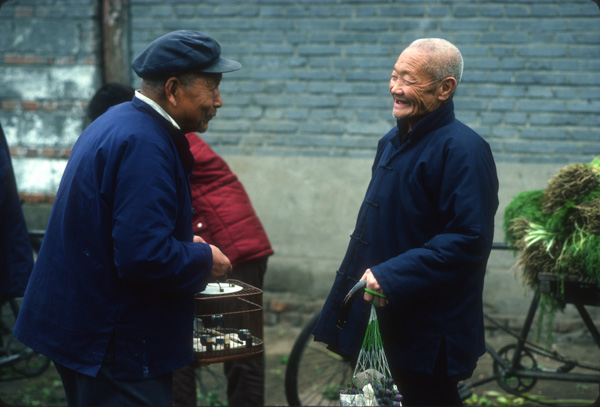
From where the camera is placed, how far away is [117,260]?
2.40 metres

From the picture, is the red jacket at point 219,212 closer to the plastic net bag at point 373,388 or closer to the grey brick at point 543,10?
the plastic net bag at point 373,388

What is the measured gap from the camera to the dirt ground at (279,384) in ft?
16.4

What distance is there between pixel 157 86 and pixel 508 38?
4.09 metres

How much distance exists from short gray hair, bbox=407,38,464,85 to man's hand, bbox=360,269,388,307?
82 cm

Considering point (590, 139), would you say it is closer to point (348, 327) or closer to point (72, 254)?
point (348, 327)

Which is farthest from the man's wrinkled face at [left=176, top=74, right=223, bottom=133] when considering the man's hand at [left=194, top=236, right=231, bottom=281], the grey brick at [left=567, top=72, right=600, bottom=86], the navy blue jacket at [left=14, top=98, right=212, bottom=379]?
the grey brick at [left=567, top=72, right=600, bottom=86]

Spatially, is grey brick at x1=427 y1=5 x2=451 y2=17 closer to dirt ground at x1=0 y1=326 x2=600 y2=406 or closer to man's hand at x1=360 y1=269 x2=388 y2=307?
dirt ground at x1=0 y1=326 x2=600 y2=406

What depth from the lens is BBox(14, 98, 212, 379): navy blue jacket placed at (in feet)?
7.88

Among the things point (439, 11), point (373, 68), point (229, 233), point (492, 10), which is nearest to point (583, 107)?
point (492, 10)

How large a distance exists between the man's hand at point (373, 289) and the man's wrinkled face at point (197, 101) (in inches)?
32.4

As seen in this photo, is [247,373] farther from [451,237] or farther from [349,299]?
[451,237]

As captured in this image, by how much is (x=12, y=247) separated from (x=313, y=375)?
6.72 ft

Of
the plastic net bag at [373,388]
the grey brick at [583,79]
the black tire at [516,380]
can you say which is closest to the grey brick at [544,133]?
the grey brick at [583,79]

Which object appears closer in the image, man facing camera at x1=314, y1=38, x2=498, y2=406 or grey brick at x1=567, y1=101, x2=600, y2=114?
man facing camera at x1=314, y1=38, x2=498, y2=406
